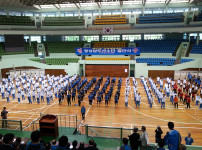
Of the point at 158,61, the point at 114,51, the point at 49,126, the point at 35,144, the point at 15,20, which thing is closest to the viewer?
the point at 35,144

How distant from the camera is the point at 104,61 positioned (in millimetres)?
30031

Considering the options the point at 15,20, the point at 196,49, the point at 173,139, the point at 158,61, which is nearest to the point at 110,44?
the point at 158,61

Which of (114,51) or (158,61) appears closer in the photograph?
(114,51)

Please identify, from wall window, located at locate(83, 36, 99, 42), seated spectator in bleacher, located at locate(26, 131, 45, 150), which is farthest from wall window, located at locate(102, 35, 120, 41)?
seated spectator in bleacher, located at locate(26, 131, 45, 150)

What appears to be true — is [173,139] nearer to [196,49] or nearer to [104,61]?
[104,61]

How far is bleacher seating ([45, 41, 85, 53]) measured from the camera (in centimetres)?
3572

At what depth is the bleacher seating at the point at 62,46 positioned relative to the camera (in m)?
35.7

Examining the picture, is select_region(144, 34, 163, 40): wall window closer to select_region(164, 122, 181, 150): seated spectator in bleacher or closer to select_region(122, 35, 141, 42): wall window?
select_region(122, 35, 141, 42): wall window

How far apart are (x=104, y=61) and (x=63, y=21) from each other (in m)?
14.4

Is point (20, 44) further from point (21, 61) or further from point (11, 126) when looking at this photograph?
point (11, 126)

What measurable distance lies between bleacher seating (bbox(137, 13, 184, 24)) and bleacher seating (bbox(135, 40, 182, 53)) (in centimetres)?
394

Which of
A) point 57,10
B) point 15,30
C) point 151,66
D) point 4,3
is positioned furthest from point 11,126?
point 57,10

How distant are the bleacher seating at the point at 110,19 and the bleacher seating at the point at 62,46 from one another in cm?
592

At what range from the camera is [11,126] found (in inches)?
348
